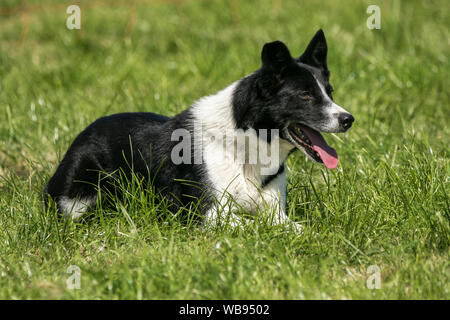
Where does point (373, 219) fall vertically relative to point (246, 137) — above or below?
below


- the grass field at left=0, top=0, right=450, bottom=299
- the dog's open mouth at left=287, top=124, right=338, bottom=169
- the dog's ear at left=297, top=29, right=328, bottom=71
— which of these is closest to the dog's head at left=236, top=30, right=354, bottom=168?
the dog's open mouth at left=287, top=124, right=338, bottom=169

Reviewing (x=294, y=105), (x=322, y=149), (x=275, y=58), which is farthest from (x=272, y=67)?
(x=322, y=149)

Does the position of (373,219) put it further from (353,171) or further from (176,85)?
(176,85)

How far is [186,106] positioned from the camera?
5234 millimetres

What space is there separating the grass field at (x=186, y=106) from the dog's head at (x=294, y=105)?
329 mm

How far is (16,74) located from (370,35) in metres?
3.81

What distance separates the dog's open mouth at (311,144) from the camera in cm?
337

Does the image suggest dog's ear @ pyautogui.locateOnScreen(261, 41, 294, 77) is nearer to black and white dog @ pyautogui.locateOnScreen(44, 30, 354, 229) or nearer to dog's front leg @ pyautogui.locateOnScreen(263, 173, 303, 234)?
black and white dog @ pyautogui.locateOnScreen(44, 30, 354, 229)

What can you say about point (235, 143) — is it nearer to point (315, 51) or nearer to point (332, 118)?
point (332, 118)

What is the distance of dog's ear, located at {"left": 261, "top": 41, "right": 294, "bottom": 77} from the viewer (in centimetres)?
324

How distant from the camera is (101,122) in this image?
12.7 feet

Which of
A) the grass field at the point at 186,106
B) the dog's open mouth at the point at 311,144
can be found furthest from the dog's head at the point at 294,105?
the grass field at the point at 186,106

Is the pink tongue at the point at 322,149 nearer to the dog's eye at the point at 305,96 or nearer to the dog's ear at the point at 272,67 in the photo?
the dog's eye at the point at 305,96

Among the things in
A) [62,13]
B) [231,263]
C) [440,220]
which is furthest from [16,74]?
[440,220]
